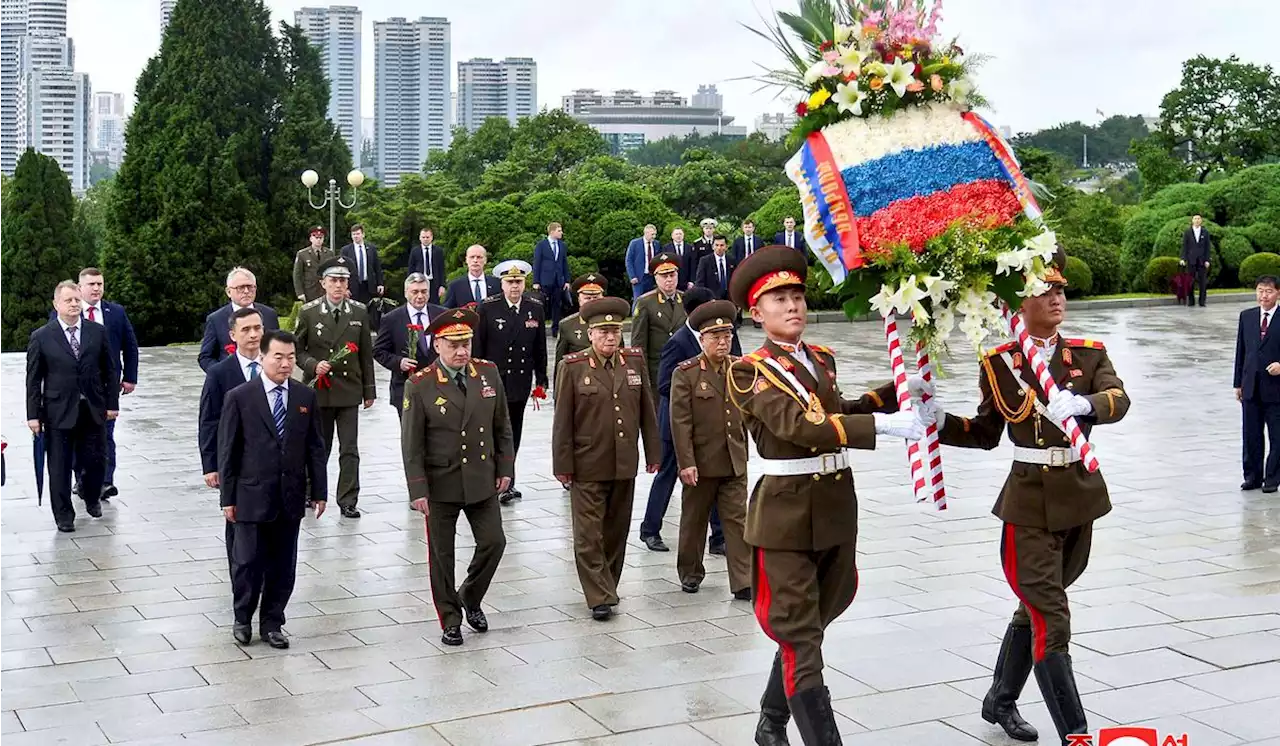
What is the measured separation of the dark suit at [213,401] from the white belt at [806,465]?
3.82 meters

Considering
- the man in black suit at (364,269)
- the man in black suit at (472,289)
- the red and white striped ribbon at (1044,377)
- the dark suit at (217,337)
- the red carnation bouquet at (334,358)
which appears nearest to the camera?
the red and white striped ribbon at (1044,377)

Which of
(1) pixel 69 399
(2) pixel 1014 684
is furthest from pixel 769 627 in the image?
(1) pixel 69 399

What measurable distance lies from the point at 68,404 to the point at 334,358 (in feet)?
5.93

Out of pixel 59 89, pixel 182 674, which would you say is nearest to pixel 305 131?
pixel 182 674

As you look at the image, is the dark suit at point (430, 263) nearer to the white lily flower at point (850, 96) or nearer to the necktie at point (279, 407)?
the necktie at point (279, 407)

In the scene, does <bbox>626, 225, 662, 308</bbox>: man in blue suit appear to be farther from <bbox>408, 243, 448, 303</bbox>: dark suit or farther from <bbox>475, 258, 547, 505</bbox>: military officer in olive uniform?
<bbox>475, 258, 547, 505</bbox>: military officer in olive uniform

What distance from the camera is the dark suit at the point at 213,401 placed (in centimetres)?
860

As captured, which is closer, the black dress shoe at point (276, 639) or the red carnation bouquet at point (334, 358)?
the black dress shoe at point (276, 639)

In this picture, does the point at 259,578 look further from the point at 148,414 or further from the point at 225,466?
the point at 148,414

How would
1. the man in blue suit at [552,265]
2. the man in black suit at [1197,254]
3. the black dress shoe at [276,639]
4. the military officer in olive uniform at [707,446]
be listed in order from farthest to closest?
1. the man in black suit at [1197,254]
2. the man in blue suit at [552,265]
3. the military officer in olive uniform at [707,446]
4. the black dress shoe at [276,639]

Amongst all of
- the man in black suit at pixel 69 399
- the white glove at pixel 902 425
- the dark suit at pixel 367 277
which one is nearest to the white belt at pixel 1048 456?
the white glove at pixel 902 425

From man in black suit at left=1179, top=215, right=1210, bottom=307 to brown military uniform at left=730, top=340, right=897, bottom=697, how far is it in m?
25.6

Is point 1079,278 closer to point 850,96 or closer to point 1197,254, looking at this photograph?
point 1197,254

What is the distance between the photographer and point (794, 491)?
5812mm
